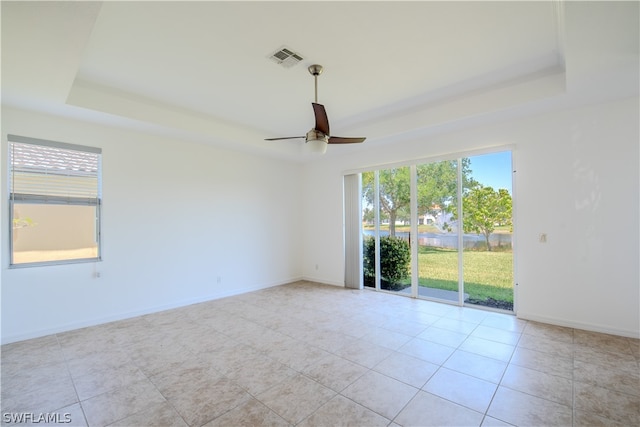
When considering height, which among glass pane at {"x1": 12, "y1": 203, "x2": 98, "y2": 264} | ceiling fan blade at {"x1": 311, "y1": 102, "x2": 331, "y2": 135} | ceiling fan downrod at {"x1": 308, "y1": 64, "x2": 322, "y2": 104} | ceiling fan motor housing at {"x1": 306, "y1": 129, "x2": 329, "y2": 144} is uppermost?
ceiling fan downrod at {"x1": 308, "y1": 64, "x2": 322, "y2": 104}

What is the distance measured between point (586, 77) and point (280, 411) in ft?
13.9

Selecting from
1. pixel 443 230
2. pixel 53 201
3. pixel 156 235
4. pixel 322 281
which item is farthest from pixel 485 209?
pixel 53 201

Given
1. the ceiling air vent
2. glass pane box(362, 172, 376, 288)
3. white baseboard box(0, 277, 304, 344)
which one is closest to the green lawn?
glass pane box(362, 172, 376, 288)

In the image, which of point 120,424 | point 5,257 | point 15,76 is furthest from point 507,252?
point 5,257

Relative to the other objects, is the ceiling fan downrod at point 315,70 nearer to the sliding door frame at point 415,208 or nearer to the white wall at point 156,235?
the sliding door frame at point 415,208

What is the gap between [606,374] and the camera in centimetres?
262

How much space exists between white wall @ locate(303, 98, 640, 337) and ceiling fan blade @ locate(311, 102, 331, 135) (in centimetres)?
260

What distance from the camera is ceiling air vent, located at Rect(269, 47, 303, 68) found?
2.87m

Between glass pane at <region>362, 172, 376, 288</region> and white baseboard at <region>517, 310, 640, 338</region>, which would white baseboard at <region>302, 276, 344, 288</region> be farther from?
white baseboard at <region>517, 310, 640, 338</region>

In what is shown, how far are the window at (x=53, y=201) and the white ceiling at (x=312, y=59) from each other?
551 mm

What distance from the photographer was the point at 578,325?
3.68 meters

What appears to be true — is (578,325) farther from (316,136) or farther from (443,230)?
(316,136)

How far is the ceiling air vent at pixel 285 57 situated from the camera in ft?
9.43

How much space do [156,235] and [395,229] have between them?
423 cm
